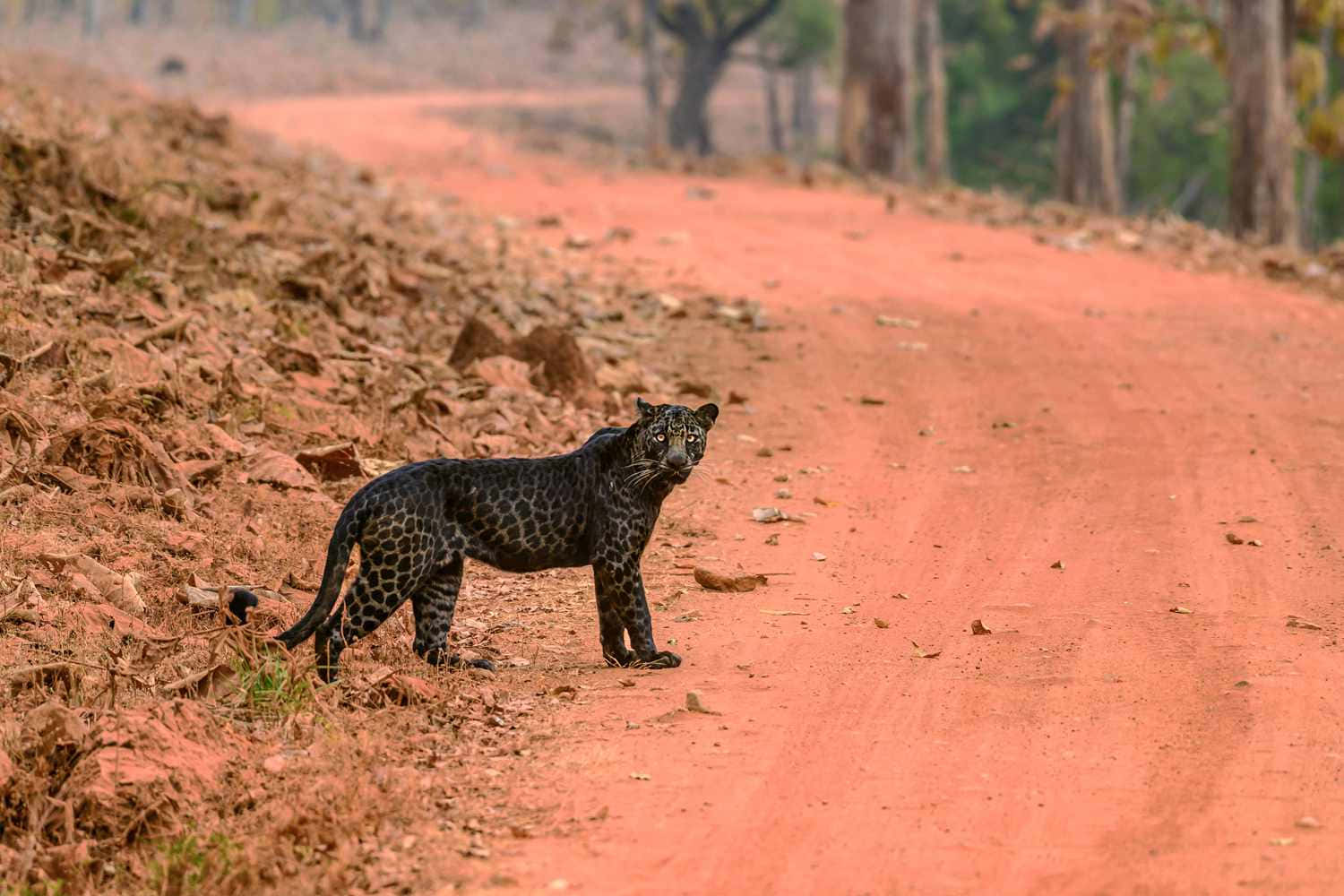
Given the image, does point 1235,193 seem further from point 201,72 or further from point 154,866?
point 201,72

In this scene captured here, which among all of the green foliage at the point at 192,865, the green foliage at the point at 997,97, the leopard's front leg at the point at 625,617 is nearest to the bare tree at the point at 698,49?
the green foliage at the point at 997,97

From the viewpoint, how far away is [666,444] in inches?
289

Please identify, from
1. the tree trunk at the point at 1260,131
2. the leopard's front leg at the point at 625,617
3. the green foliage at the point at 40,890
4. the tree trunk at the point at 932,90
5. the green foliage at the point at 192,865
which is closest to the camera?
the green foliage at the point at 40,890

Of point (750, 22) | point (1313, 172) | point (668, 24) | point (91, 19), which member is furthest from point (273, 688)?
point (91, 19)

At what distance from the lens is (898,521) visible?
10.1 m

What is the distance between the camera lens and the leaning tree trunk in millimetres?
25578

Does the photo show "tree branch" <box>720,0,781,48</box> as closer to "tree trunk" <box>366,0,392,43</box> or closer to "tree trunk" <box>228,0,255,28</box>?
"tree trunk" <box>366,0,392,43</box>

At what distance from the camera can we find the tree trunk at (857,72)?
1010 inches

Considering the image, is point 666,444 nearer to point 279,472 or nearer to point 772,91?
point 279,472

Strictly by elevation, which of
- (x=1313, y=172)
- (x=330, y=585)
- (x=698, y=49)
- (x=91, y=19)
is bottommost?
(x=1313, y=172)

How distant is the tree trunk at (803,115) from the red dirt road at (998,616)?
3212 cm

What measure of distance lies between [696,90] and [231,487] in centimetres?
3596

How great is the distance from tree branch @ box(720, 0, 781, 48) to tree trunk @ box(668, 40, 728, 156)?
370mm

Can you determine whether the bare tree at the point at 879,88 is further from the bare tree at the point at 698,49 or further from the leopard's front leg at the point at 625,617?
the leopard's front leg at the point at 625,617
